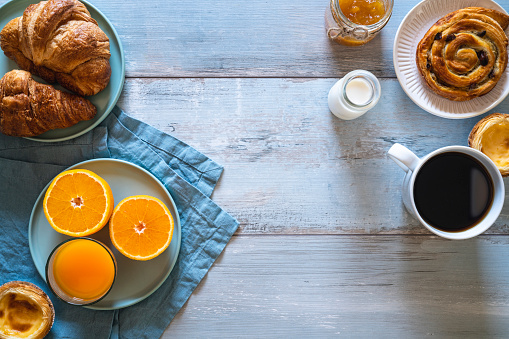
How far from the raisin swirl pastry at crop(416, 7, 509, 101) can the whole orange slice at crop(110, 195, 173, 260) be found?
941 millimetres

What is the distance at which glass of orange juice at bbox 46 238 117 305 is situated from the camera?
1184 millimetres

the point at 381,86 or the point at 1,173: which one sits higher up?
the point at 381,86

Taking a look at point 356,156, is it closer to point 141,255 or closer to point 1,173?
point 141,255

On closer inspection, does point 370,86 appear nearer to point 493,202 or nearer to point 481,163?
point 481,163

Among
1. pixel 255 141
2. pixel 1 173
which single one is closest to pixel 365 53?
pixel 255 141

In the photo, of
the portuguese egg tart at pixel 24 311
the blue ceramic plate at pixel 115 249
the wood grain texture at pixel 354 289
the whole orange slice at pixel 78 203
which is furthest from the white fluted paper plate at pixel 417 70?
the portuguese egg tart at pixel 24 311

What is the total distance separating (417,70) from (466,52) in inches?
5.8

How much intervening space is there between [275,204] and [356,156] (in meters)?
0.32

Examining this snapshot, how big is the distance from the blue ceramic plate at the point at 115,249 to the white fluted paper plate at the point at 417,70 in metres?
Result: 0.86

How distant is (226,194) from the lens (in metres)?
1.35

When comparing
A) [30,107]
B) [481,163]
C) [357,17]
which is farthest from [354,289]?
[30,107]

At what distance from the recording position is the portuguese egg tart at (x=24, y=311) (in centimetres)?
120

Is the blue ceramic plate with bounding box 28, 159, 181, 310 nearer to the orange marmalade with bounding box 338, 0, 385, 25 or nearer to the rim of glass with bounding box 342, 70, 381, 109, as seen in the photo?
the rim of glass with bounding box 342, 70, 381, 109

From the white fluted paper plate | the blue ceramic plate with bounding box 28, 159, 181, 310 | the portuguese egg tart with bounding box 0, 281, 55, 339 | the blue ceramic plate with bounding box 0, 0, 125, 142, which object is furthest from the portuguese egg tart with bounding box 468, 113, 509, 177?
the portuguese egg tart with bounding box 0, 281, 55, 339
